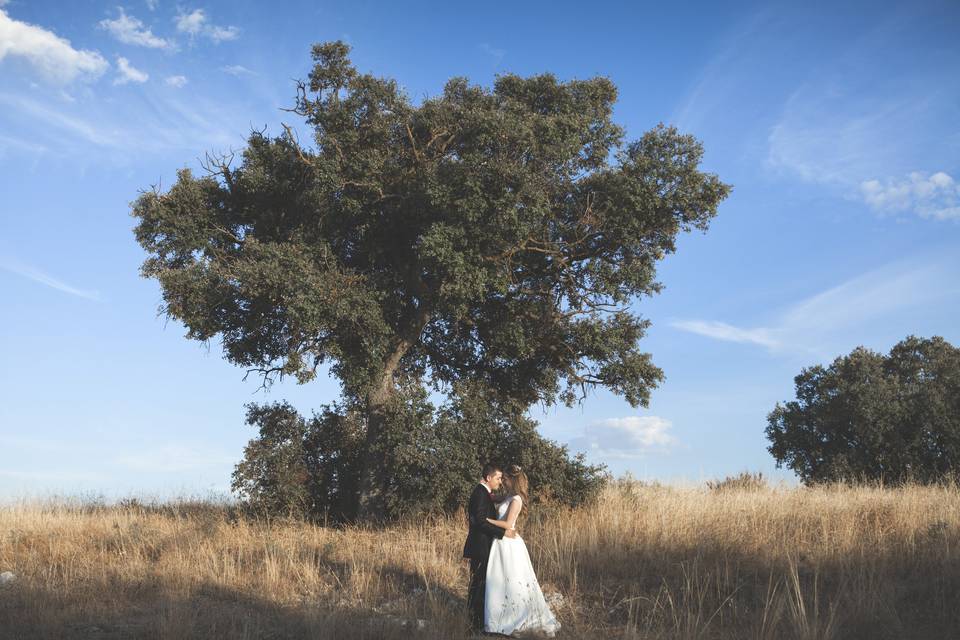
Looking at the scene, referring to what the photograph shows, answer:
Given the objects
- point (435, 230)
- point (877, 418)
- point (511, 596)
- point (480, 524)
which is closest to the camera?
point (511, 596)

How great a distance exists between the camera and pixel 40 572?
14242 mm

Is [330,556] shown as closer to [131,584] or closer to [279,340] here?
[131,584]

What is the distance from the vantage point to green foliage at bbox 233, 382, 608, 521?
672 inches

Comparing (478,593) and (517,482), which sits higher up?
(517,482)

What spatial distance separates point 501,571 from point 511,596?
358 mm

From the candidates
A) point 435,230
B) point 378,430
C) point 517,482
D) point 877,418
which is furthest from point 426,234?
point 877,418

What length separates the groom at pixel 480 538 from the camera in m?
10.5

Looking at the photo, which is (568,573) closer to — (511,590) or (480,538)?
(511,590)

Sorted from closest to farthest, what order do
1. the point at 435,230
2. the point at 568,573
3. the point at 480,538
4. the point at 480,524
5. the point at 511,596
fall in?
the point at 511,596
the point at 480,524
the point at 480,538
the point at 568,573
the point at 435,230

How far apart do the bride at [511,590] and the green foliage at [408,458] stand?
6.28 meters

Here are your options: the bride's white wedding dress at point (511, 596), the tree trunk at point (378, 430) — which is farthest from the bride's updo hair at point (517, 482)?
the tree trunk at point (378, 430)

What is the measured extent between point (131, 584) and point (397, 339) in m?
8.92

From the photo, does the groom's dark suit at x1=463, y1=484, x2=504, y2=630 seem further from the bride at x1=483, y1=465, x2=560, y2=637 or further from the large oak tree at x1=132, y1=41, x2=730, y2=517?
the large oak tree at x1=132, y1=41, x2=730, y2=517

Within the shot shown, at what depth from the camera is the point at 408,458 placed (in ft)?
55.5
